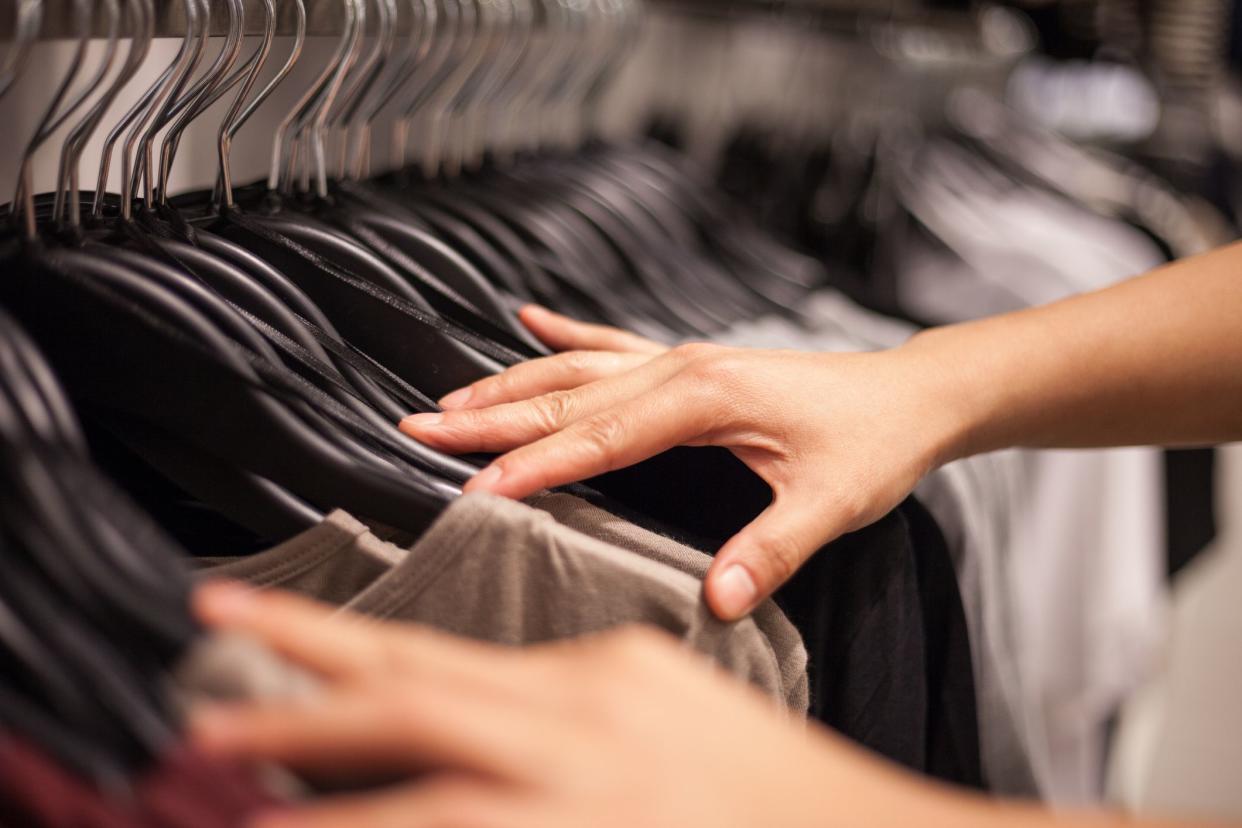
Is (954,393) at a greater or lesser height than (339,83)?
lesser

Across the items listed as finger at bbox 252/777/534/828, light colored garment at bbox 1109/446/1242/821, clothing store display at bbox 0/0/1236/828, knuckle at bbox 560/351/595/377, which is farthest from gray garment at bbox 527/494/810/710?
light colored garment at bbox 1109/446/1242/821

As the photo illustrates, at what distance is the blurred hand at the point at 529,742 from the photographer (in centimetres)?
27

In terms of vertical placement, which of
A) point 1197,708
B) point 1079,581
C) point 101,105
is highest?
point 101,105

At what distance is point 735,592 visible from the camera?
438mm

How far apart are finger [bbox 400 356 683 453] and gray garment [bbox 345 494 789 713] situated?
8 cm

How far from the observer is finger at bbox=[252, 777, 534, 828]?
0.26m

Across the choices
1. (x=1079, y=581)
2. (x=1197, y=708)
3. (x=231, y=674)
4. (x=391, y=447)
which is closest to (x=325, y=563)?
(x=391, y=447)

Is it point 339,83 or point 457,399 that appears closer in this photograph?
point 457,399

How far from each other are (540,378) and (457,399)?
0.05m

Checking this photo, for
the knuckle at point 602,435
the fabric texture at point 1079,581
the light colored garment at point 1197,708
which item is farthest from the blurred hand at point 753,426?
the light colored garment at point 1197,708

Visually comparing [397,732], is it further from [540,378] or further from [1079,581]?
[1079,581]

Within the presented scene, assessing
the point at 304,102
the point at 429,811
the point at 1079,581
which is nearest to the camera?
the point at 429,811

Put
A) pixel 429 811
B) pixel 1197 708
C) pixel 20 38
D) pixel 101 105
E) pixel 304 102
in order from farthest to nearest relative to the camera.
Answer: pixel 1197 708
pixel 304 102
pixel 101 105
pixel 20 38
pixel 429 811

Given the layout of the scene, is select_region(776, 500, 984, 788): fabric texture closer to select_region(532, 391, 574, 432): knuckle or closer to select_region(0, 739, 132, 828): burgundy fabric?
select_region(532, 391, 574, 432): knuckle
